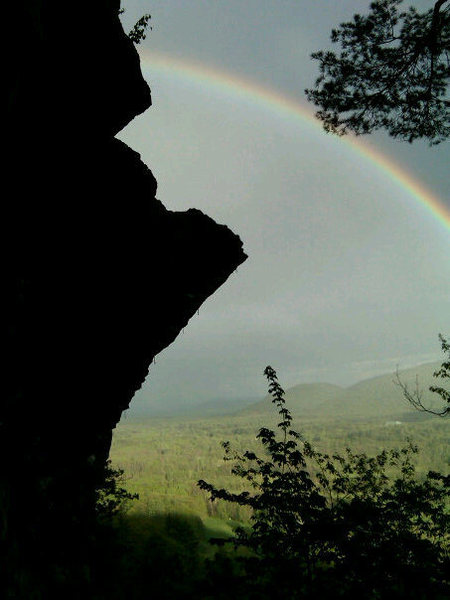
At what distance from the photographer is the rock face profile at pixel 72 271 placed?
5.57 metres

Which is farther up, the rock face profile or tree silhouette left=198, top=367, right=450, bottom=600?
the rock face profile

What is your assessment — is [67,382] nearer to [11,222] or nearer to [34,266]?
[34,266]

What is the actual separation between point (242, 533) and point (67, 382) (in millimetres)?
5393

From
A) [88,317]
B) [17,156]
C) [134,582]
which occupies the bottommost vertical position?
[134,582]

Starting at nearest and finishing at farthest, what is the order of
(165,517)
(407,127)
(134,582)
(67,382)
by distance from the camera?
(67,382), (407,127), (134,582), (165,517)

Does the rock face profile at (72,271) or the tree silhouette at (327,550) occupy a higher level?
the rock face profile at (72,271)

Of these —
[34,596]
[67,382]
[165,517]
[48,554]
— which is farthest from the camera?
[165,517]

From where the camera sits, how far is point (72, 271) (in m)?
7.74

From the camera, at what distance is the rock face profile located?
5.57m

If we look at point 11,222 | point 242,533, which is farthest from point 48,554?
point 11,222

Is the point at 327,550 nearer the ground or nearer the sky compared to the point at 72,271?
nearer the ground

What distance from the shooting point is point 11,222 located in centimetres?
586

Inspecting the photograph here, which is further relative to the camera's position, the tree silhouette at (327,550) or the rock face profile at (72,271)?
the rock face profile at (72,271)

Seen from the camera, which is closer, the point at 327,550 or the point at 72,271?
the point at 327,550
